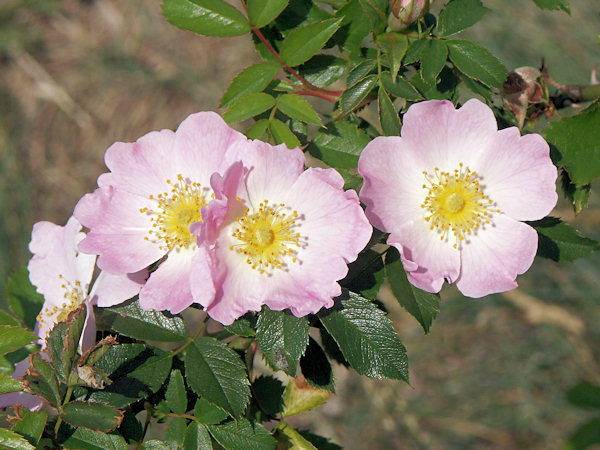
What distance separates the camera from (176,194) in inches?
49.9

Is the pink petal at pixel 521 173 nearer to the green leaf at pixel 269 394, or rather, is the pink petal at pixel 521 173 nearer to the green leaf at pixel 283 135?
the green leaf at pixel 283 135

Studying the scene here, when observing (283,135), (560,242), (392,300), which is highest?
(283,135)

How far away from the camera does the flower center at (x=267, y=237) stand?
1.19 meters

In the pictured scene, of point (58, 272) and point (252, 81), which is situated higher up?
point (252, 81)

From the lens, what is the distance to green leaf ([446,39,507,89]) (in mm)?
1134

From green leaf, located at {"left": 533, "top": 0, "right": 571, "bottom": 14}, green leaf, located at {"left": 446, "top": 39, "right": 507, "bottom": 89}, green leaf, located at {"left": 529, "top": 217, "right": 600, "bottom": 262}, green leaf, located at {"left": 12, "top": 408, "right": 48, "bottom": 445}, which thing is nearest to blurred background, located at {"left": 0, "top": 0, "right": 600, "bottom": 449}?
green leaf, located at {"left": 529, "top": 217, "right": 600, "bottom": 262}

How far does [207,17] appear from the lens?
1.25 metres

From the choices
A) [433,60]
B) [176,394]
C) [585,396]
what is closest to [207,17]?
[433,60]

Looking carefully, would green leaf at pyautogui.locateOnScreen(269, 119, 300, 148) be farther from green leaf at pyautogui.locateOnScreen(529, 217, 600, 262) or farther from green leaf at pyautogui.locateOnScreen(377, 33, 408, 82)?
green leaf at pyautogui.locateOnScreen(529, 217, 600, 262)

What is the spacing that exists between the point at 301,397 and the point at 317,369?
110 millimetres

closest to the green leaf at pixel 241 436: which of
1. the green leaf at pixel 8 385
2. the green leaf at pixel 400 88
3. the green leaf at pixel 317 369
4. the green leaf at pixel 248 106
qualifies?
the green leaf at pixel 317 369

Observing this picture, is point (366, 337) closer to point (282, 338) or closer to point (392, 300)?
point (282, 338)

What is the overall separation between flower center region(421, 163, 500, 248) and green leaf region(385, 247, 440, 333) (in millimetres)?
158

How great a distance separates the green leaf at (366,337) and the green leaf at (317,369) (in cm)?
14
